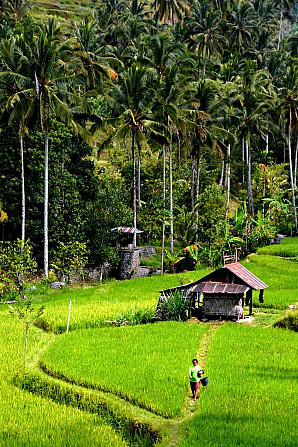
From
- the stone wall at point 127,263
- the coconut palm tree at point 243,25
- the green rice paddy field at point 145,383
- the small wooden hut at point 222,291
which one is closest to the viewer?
the green rice paddy field at point 145,383

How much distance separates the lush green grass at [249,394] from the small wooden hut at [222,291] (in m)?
1.66

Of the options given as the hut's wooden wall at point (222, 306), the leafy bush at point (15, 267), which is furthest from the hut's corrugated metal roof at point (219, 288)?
the leafy bush at point (15, 267)

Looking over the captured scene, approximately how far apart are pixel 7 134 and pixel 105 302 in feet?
37.1

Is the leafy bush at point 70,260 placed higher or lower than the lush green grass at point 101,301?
higher

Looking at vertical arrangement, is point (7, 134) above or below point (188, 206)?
above

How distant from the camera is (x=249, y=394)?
10.1 metres

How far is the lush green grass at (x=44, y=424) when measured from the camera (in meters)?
8.55

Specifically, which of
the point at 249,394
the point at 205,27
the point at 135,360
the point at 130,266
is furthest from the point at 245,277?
the point at 205,27

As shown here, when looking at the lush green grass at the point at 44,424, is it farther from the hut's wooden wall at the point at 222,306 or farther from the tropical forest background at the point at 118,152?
the tropical forest background at the point at 118,152

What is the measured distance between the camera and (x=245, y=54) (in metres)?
52.2

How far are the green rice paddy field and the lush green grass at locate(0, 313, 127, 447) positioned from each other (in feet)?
0.06

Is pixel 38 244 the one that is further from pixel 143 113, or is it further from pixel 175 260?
pixel 143 113

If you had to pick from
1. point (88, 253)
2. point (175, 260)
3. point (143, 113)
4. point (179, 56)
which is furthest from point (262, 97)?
point (88, 253)

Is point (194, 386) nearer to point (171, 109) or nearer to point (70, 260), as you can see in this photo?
point (70, 260)
